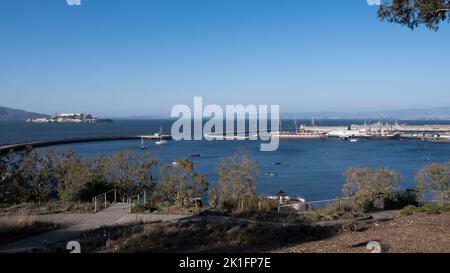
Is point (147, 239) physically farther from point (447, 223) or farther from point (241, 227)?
point (447, 223)

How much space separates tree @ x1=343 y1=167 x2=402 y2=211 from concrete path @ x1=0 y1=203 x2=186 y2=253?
685cm

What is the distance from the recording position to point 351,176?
18891mm

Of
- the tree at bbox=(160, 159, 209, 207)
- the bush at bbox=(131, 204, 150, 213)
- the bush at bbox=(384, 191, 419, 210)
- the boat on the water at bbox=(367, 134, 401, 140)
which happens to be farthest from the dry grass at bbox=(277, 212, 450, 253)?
the boat on the water at bbox=(367, 134, 401, 140)

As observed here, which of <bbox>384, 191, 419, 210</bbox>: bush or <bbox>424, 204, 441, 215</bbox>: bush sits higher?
<bbox>424, 204, 441, 215</bbox>: bush

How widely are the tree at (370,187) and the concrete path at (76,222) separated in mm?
6846

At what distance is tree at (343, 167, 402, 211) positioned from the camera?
1580 centimetres

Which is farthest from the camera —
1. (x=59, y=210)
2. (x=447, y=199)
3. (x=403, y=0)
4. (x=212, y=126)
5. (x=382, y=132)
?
(x=212, y=126)

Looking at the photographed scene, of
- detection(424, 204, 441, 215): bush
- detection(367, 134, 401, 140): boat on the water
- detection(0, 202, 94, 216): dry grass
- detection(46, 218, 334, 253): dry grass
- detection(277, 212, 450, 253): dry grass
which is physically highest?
detection(277, 212, 450, 253): dry grass

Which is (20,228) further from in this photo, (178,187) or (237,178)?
(237,178)

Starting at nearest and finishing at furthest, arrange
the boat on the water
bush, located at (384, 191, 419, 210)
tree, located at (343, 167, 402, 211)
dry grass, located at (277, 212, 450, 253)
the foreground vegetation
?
1. dry grass, located at (277, 212, 450, 253)
2. the foreground vegetation
3. bush, located at (384, 191, 419, 210)
4. tree, located at (343, 167, 402, 211)
5. the boat on the water

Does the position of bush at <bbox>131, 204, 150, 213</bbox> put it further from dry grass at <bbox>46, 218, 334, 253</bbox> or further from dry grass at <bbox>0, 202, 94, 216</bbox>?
dry grass at <bbox>46, 218, 334, 253</bbox>

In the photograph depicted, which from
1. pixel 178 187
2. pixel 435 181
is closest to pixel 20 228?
pixel 178 187
